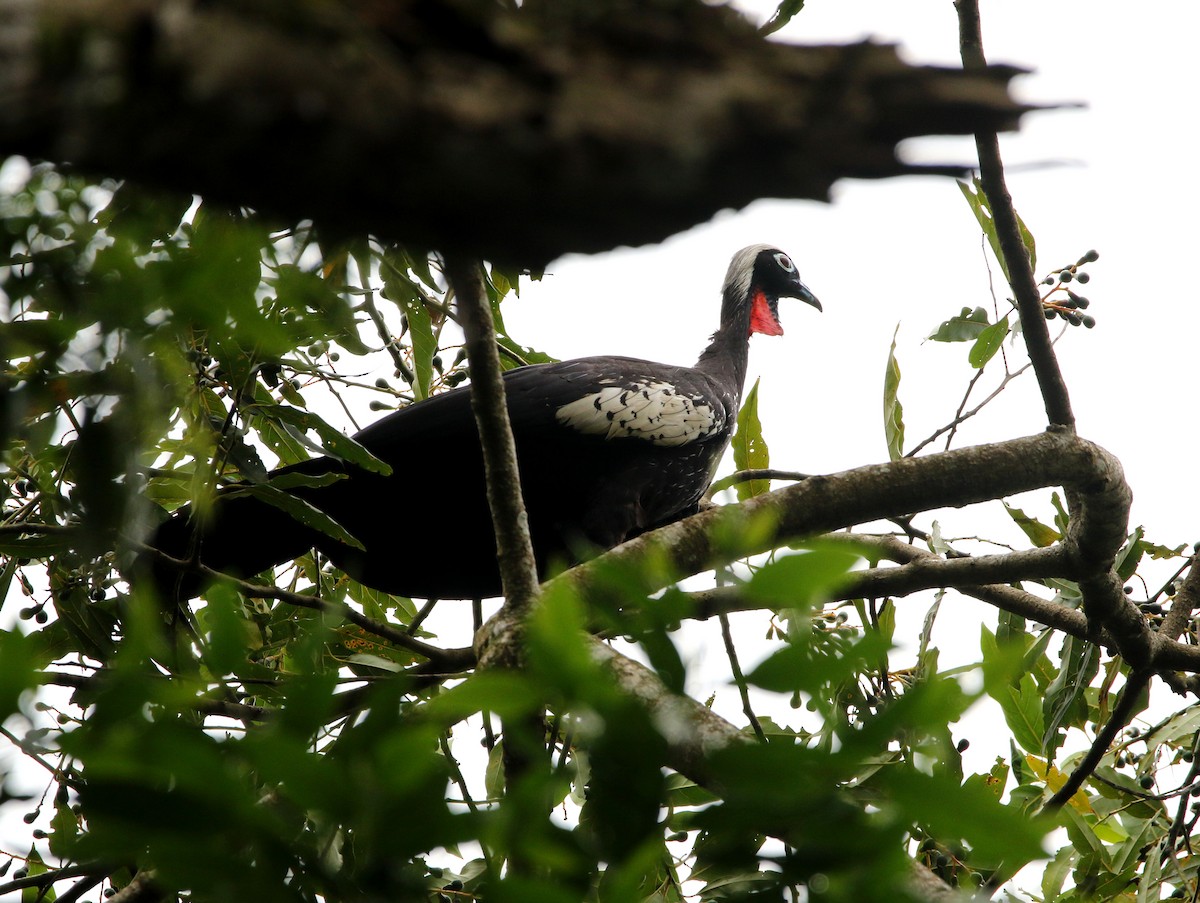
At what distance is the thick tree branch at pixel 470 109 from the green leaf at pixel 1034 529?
2.88 meters

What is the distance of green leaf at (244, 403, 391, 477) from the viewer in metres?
2.38

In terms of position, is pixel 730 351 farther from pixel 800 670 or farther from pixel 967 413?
pixel 800 670

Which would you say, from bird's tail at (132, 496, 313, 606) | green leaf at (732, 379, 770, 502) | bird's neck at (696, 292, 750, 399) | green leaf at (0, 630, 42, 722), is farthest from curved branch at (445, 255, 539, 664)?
bird's neck at (696, 292, 750, 399)

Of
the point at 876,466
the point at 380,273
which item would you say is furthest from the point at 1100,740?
the point at 380,273

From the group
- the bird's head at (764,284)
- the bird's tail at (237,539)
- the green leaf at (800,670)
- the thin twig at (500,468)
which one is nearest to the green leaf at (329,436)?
the thin twig at (500,468)

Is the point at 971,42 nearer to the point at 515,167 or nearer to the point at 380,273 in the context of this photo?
the point at 380,273

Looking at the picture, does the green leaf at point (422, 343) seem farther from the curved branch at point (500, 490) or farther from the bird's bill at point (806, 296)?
the bird's bill at point (806, 296)

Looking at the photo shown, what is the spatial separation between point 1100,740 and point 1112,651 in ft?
2.06

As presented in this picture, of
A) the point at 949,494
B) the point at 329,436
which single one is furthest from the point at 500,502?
the point at 949,494

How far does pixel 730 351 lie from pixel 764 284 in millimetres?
759

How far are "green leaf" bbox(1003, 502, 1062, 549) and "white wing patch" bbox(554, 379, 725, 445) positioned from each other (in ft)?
3.57

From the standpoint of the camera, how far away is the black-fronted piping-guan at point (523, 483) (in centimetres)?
329

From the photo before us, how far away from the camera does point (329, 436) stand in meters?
2.41

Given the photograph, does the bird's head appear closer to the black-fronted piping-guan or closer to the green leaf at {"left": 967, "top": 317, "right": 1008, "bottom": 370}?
the black-fronted piping-guan
